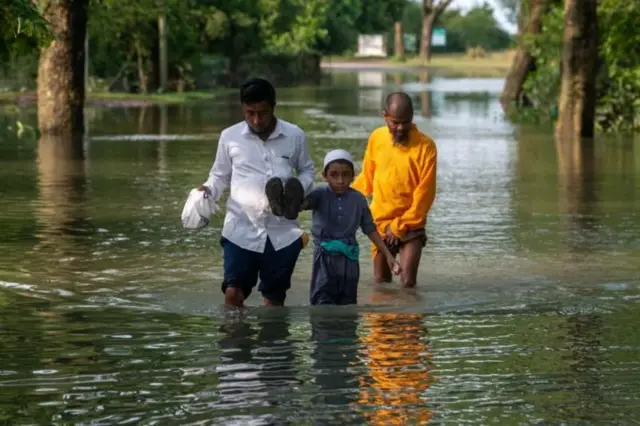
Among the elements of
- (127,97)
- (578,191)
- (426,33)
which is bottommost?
(578,191)

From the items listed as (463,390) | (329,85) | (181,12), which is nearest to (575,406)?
(463,390)

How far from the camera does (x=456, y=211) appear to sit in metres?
17.5

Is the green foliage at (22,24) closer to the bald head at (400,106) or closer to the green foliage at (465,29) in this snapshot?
the bald head at (400,106)

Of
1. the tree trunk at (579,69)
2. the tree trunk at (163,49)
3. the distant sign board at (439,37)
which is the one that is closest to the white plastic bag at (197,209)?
the tree trunk at (579,69)

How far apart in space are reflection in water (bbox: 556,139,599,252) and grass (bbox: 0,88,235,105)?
21.2 metres

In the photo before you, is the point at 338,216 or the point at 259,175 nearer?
the point at 259,175

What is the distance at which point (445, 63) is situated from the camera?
124312 mm

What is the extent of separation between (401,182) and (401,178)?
0.03 meters

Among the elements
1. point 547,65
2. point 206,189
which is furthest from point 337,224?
point 547,65

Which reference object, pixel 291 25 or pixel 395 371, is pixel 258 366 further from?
pixel 291 25

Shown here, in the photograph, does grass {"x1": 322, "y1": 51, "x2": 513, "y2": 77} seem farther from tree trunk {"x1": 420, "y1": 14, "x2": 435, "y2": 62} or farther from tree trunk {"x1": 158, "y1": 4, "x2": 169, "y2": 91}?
tree trunk {"x1": 158, "y1": 4, "x2": 169, "y2": 91}

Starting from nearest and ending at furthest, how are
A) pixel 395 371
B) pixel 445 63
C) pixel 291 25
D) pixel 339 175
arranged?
pixel 395 371 < pixel 339 175 < pixel 291 25 < pixel 445 63

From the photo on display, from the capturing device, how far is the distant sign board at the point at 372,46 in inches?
5792

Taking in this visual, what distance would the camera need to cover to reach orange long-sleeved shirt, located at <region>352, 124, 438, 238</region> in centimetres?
1094
